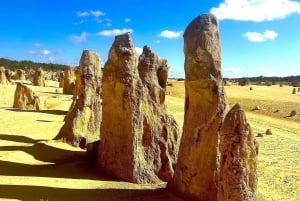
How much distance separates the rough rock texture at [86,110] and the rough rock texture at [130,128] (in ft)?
13.8

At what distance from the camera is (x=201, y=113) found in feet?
37.4

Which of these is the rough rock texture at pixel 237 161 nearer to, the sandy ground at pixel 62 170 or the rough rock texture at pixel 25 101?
the sandy ground at pixel 62 170

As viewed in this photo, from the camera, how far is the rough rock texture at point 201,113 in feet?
36.3

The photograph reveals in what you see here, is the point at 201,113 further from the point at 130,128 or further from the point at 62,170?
the point at 62,170

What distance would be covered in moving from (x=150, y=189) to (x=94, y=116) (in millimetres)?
7333

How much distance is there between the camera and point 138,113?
44.3 ft

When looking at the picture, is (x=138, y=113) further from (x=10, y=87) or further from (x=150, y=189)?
(x=10, y=87)

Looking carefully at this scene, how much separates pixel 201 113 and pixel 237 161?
7.90 feet

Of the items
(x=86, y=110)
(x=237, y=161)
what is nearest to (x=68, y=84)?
(x=86, y=110)

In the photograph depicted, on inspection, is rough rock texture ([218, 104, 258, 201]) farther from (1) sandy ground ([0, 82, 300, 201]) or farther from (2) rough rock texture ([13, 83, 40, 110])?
(2) rough rock texture ([13, 83, 40, 110])

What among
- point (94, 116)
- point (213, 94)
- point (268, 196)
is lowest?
point (268, 196)

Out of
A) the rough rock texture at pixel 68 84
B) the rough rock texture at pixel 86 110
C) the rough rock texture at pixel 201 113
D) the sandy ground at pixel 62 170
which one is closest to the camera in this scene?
the rough rock texture at pixel 201 113

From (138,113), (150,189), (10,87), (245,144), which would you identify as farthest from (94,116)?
(10,87)

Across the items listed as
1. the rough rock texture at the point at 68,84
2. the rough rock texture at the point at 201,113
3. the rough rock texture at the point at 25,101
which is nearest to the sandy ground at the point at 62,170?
the rough rock texture at the point at 201,113
